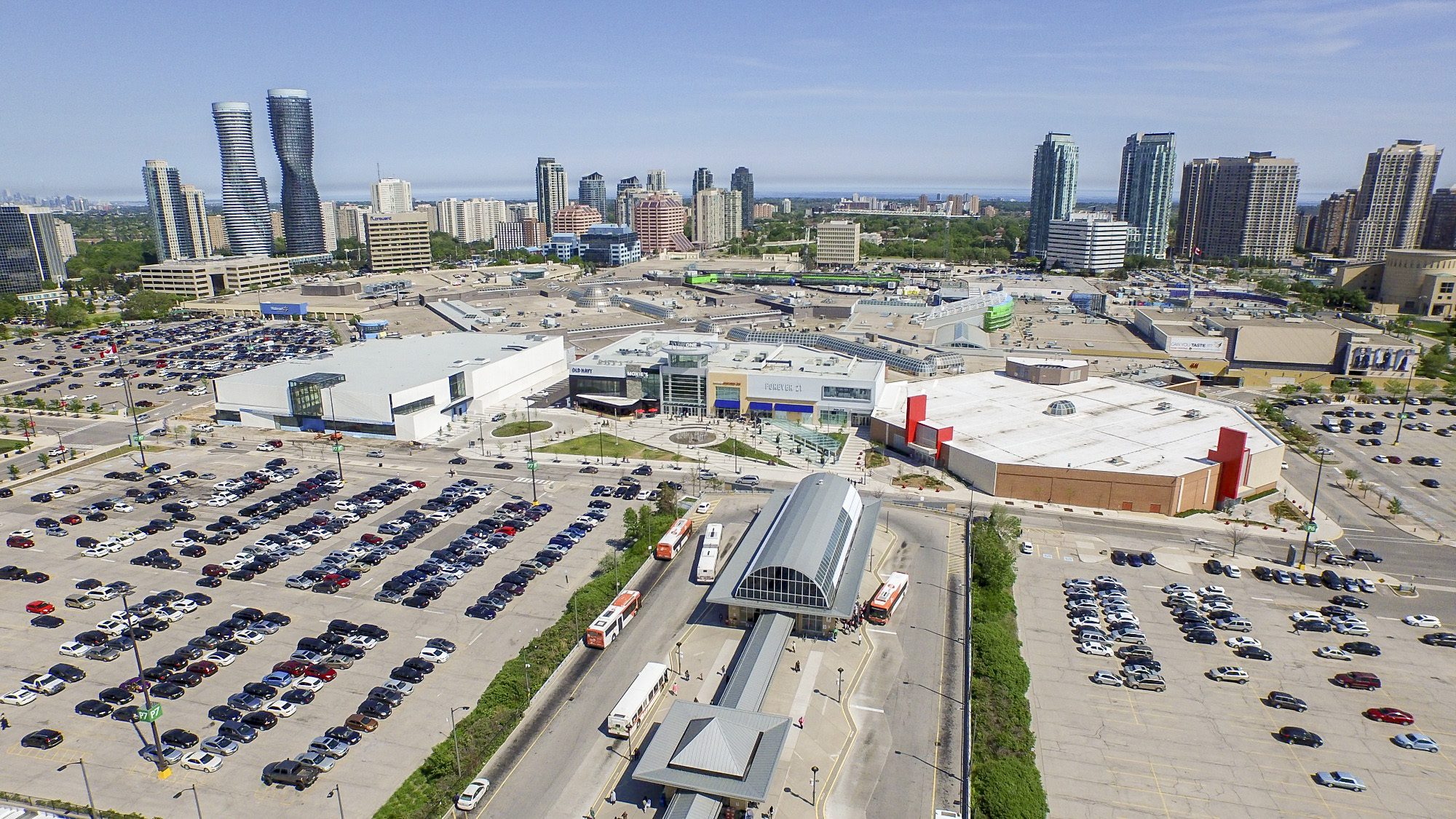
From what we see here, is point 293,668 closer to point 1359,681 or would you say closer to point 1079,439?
point 1359,681

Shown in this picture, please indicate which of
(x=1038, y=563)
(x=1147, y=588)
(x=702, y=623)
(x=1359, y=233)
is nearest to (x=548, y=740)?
(x=702, y=623)

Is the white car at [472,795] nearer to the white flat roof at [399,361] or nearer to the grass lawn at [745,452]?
the grass lawn at [745,452]

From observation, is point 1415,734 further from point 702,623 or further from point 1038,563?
point 702,623

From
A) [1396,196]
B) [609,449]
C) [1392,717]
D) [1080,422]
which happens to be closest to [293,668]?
[609,449]

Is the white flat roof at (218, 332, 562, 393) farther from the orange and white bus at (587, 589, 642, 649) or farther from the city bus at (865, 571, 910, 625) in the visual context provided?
the city bus at (865, 571, 910, 625)

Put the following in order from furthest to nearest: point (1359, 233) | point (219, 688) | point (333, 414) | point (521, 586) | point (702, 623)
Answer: point (1359, 233), point (333, 414), point (521, 586), point (702, 623), point (219, 688)
